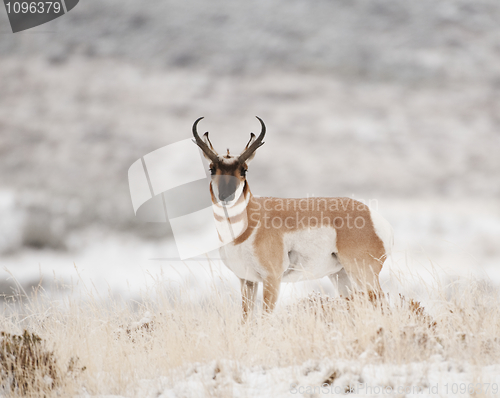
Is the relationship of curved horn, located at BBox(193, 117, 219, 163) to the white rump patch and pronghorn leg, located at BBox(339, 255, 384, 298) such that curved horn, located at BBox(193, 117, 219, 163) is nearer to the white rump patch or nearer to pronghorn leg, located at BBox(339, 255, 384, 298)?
pronghorn leg, located at BBox(339, 255, 384, 298)

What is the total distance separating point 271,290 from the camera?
21.2 feet

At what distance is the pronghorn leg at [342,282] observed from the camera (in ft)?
24.5

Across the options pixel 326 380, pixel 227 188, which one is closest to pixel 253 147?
pixel 227 188

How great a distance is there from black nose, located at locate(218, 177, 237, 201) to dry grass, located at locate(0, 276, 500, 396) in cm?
138

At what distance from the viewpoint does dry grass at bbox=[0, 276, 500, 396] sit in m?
4.39

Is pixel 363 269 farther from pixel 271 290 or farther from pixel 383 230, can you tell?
pixel 271 290

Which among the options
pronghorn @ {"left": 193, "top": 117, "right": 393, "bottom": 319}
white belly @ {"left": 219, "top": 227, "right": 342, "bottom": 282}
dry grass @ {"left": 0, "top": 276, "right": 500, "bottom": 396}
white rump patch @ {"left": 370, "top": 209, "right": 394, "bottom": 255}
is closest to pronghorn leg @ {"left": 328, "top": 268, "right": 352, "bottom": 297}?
pronghorn @ {"left": 193, "top": 117, "right": 393, "bottom": 319}

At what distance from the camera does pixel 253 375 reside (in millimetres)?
4312

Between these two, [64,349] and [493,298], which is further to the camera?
[493,298]

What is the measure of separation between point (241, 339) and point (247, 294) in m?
1.84

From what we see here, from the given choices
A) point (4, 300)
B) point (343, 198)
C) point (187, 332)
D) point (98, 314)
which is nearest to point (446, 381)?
point (187, 332)

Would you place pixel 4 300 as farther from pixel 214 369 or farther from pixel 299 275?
pixel 299 275

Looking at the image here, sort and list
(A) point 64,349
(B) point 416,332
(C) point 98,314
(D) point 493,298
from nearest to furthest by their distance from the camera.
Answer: (B) point 416,332
(A) point 64,349
(D) point 493,298
(C) point 98,314

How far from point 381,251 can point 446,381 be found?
324 cm
